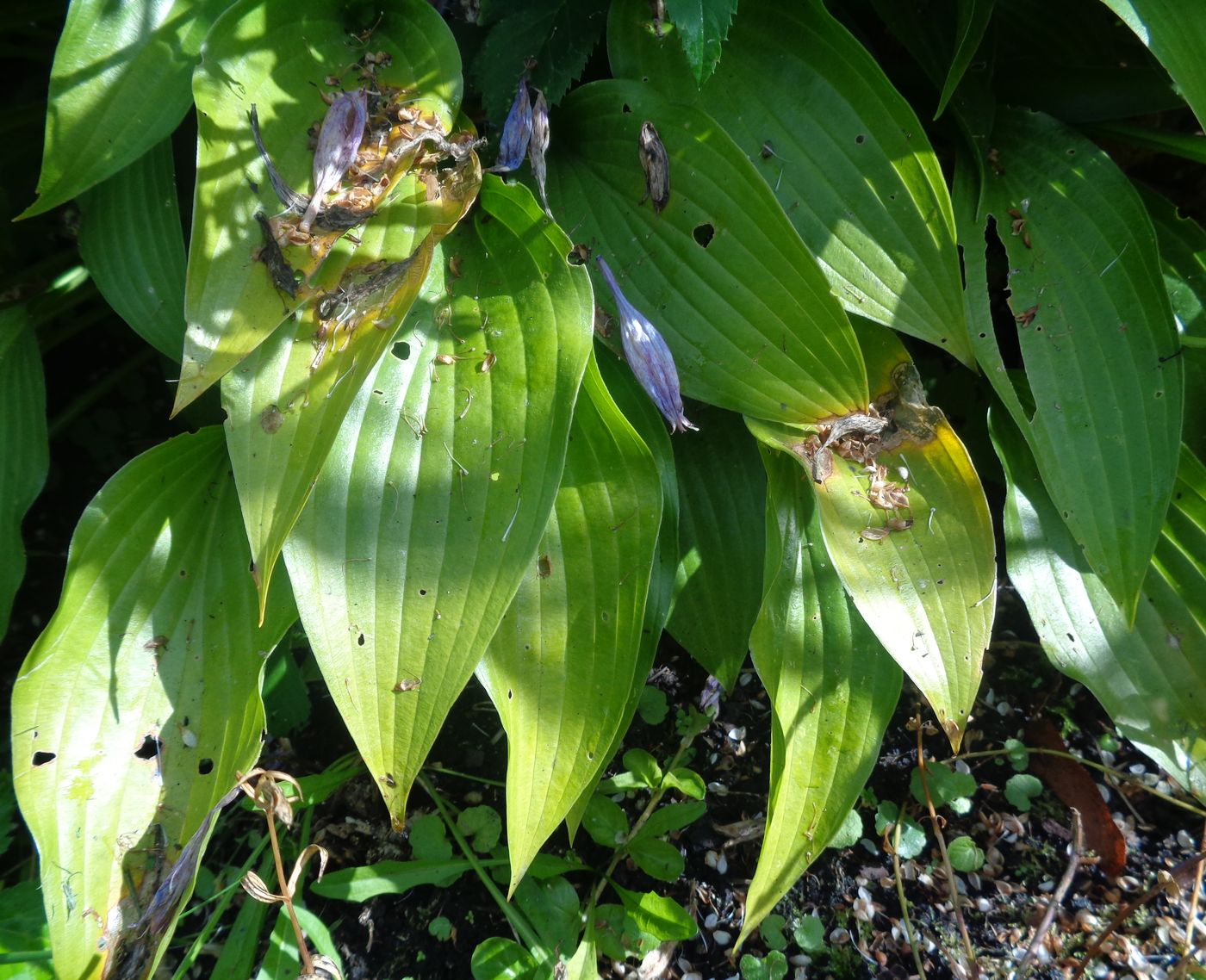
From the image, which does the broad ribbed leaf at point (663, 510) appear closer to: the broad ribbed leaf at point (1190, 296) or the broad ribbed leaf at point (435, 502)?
the broad ribbed leaf at point (435, 502)

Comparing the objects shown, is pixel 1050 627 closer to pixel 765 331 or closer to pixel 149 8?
pixel 765 331

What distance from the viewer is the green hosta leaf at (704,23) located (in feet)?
2.29

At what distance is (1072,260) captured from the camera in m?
0.90

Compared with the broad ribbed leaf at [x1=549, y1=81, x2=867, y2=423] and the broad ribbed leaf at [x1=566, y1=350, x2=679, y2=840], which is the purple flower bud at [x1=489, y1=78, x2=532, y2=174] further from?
the broad ribbed leaf at [x1=566, y1=350, x2=679, y2=840]

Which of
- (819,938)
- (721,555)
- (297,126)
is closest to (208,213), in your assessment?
(297,126)

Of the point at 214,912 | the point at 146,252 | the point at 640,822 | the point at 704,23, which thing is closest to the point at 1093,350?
the point at 704,23

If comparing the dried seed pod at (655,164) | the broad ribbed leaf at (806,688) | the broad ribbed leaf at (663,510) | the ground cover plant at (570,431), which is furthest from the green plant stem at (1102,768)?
the dried seed pod at (655,164)

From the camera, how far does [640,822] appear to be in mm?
1013

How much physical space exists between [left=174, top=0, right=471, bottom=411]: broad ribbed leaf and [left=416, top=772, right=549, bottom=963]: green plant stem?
666 millimetres

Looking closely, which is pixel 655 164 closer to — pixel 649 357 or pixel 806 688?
pixel 649 357

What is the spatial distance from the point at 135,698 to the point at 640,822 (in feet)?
1.99

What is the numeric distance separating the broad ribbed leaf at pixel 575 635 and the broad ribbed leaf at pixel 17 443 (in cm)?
61

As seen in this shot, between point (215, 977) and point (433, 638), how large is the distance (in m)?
0.55

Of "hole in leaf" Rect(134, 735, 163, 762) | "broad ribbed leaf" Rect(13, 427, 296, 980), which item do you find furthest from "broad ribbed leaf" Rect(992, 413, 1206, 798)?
"hole in leaf" Rect(134, 735, 163, 762)
